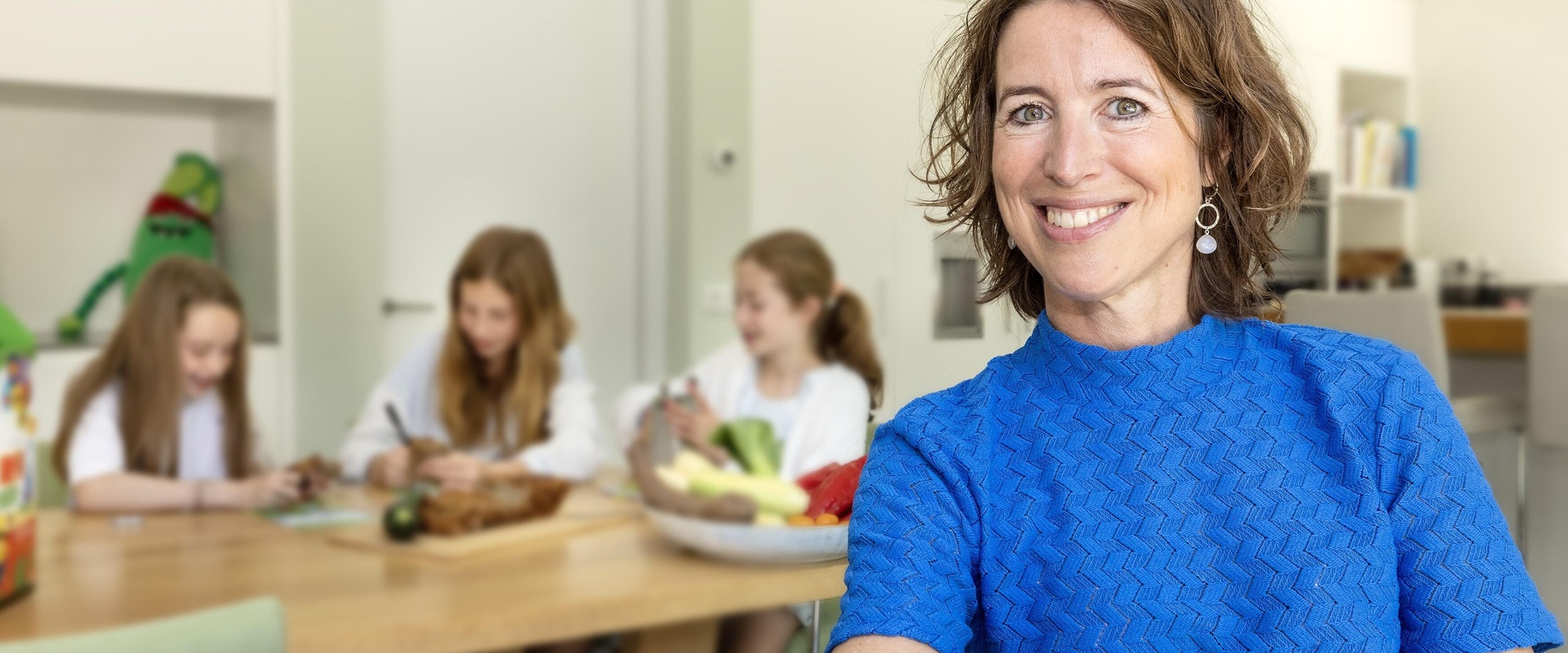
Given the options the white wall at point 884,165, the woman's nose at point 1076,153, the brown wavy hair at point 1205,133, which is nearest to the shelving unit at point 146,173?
the white wall at point 884,165

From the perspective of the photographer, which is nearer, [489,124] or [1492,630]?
[1492,630]

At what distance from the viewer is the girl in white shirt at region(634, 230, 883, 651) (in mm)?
1003

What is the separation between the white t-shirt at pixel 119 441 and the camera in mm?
1633

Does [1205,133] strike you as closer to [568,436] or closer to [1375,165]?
[568,436]

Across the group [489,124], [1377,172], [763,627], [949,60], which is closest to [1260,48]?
[949,60]

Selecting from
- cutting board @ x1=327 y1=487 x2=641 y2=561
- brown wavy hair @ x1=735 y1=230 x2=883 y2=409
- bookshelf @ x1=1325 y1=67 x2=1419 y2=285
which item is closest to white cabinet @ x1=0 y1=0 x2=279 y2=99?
brown wavy hair @ x1=735 y1=230 x2=883 y2=409

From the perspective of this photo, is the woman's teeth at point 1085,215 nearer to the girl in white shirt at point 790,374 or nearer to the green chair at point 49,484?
the girl in white shirt at point 790,374

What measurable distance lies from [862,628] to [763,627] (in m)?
0.49

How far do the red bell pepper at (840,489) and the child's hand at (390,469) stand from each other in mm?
1023

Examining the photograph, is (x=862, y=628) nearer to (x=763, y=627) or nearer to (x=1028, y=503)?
(x=1028, y=503)

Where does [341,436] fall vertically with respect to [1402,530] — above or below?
below

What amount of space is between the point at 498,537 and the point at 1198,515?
834 mm

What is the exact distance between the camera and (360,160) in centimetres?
263

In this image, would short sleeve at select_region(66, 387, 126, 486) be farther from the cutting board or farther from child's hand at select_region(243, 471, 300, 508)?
the cutting board
